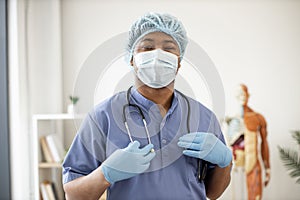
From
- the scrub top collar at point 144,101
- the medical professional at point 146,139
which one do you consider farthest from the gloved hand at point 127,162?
the scrub top collar at point 144,101

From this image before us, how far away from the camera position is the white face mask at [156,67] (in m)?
0.93

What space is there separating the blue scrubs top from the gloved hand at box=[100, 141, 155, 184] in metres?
0.03

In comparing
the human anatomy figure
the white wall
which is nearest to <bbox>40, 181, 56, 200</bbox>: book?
the human anatomy figure

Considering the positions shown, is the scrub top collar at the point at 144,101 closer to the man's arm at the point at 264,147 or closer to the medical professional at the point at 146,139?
the medical professional at the point at 146,139

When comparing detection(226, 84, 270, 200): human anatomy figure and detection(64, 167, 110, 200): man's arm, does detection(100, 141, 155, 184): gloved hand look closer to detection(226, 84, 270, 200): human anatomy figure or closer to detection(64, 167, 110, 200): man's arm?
detection(64, 167, 110, 200): man's arm

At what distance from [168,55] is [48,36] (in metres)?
2.56

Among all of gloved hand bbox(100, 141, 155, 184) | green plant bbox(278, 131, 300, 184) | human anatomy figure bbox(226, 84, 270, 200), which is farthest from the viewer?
green plant bbox(278, 131, 300, 184)

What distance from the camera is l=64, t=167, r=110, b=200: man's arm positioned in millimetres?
914

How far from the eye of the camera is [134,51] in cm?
99

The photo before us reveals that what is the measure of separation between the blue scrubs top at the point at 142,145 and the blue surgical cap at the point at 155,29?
0.42ft

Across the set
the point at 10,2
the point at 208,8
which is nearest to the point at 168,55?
the point at 10,2

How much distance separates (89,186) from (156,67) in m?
0.30

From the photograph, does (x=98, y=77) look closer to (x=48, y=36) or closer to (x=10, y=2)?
(x=10, y=2)

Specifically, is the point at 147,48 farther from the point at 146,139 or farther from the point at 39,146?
the point at 39,146
